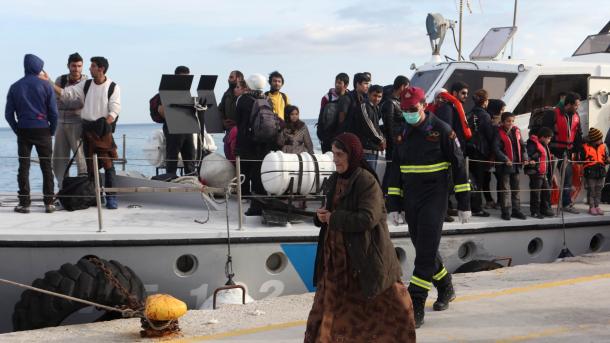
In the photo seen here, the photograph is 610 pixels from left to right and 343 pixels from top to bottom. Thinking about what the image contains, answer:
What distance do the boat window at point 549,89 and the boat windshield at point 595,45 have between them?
6.35ft

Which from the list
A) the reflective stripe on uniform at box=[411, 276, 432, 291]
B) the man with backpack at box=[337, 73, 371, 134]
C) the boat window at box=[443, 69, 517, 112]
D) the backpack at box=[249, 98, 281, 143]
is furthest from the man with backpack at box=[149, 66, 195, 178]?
the reflective stripe on uniform at box=[411, 276, 432, 291]

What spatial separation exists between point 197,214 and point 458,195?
2.85 m

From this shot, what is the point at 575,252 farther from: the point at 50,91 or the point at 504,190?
the point at 50,91

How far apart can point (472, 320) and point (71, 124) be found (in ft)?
15.8

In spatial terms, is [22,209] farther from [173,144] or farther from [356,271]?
[356,271]

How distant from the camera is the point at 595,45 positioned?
10.9 metres

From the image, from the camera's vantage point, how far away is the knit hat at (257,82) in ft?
24.7

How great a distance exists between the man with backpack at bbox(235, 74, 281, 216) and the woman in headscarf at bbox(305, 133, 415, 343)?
3.07 metres

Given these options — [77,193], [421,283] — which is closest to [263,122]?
[77,193]

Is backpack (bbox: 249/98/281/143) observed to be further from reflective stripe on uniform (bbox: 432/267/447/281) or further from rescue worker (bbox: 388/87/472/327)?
reflective stripe on uniform (bbox: 432/267/447/281)

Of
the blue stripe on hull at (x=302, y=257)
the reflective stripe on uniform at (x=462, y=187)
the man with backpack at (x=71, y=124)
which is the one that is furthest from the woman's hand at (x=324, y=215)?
the man with backpack at (x=71, y=124)

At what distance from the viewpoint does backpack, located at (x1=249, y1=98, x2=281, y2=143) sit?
7.42 m

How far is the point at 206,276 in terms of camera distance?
658 centimetres

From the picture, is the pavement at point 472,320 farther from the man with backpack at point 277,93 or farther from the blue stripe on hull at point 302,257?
the man with backpack at point 277,93
